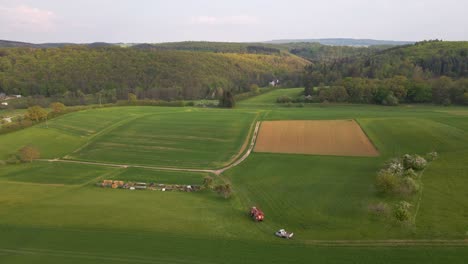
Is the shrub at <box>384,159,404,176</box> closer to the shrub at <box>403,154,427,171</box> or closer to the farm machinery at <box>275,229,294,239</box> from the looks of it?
the shrub at <box>403,154,427,171</box>

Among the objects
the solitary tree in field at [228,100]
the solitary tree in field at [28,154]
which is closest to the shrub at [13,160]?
the solitary tree in field at [28,154]

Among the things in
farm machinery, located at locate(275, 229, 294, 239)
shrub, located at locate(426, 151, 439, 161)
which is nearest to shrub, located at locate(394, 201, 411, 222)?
farm machinery, located at locate(275, 229, 294, 239)

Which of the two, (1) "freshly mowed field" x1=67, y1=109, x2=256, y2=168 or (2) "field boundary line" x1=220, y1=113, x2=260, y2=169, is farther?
(1) "freshly mowed field" x1=67, y1=109, x2=256, y2=168

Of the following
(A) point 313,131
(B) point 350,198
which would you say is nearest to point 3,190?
(B) point 350,198

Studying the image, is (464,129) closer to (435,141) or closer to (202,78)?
(435,141)

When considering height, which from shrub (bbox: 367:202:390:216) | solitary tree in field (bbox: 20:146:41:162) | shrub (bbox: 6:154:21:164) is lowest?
shrub (bbox: 6:154:21:164)

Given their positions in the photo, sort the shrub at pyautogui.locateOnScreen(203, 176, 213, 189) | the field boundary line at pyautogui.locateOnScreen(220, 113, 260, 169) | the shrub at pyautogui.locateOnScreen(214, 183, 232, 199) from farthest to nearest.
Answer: the field boundary line at pyautogui.locateOnScreen(220, 113, 260, 169) < the shrub at pyautogui.locateOnScreen(203, 176, 213, 189) < the shrub at pyautogui.locateOnScreen(214, 183, 232, 199)

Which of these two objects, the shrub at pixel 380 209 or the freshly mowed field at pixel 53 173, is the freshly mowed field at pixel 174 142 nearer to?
Answer: the freshly mowed field at pixel 53 173
